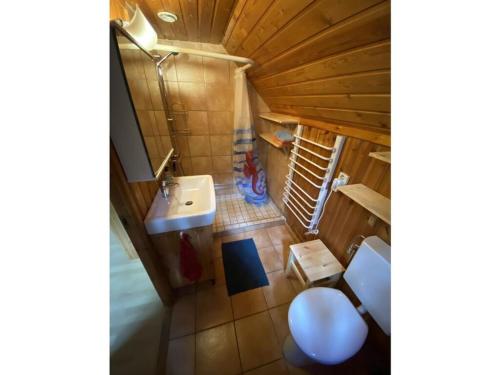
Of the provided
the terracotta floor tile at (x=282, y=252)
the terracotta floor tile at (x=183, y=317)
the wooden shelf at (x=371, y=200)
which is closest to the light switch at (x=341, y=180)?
the wooden shelf at (x=371, y=200)

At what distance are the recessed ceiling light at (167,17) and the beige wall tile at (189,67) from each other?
1.57 ft

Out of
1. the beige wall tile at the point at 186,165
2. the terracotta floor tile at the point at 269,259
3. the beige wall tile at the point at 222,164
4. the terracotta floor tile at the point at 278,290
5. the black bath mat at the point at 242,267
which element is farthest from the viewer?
the beige wall tile at the point at 222,164

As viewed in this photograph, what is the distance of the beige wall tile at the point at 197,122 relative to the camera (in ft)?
7.19

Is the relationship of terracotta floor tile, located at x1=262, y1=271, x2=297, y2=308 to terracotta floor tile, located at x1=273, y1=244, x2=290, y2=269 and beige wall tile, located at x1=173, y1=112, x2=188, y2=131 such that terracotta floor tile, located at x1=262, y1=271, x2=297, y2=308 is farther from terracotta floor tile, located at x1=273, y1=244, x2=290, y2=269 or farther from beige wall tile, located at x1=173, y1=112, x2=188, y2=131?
beige wall tile, located at x1=173, y1=112, x2=188, y2=131

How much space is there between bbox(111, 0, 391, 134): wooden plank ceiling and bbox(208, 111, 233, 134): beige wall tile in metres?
0.74

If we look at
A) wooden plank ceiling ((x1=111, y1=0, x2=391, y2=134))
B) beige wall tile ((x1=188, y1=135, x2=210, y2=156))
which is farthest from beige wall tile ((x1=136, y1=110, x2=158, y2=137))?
beige wall tile ((x1=188, y1=135, x2=210, y2=156))

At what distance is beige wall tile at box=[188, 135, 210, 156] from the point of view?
7.64ft

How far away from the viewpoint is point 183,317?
1.30 meters

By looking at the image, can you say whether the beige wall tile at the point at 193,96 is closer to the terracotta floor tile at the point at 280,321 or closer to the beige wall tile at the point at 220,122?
the beige wall tile at the point at 220,122

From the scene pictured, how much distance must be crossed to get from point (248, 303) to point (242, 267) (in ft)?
1.10

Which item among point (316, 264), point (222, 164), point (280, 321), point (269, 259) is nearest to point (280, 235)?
point (269, 259)
